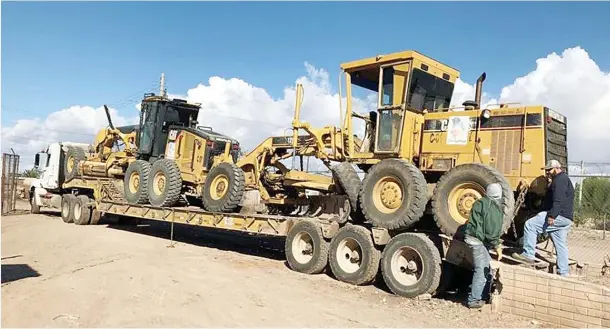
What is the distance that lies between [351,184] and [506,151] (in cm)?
288

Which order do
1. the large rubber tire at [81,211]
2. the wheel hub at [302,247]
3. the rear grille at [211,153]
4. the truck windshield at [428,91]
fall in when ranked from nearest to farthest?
the truck windshield at [428,91] < the wheel hub at [302,247] < the rear grille at [211,153] < the large rubber tire at [81,211]

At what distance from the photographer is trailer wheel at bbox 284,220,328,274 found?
9.25m

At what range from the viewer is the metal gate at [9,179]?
2092 centimetres

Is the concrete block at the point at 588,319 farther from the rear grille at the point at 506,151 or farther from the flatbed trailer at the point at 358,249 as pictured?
the rear grille at the point at 506,151

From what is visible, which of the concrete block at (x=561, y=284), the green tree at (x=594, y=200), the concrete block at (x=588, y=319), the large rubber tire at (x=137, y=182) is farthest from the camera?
the green tree at (x=594, y=200)

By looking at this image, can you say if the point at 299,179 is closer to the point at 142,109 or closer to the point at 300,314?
the point at 300,314

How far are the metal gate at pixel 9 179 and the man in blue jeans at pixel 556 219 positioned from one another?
20.3 meters

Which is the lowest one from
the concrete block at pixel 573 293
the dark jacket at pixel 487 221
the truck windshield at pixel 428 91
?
the concrete block at pixel 573 293

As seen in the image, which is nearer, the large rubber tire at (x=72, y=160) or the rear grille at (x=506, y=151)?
the rear grille at (x=506, y=151)

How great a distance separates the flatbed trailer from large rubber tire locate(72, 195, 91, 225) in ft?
19.4

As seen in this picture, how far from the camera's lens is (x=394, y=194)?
8.51 meters

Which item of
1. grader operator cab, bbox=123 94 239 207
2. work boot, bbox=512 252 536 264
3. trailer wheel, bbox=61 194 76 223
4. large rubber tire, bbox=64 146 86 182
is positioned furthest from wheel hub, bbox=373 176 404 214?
large rubber tire, bbox=64 146 86 182

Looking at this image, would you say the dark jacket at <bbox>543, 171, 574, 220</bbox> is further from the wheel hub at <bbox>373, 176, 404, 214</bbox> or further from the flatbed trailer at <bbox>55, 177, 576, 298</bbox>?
the wheel hub at <bbox>373, 176, 404, 214</bbox>

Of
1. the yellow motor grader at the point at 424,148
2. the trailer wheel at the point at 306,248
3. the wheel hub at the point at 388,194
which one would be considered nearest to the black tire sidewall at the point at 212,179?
the yellow motor grader at the point at 424,148
